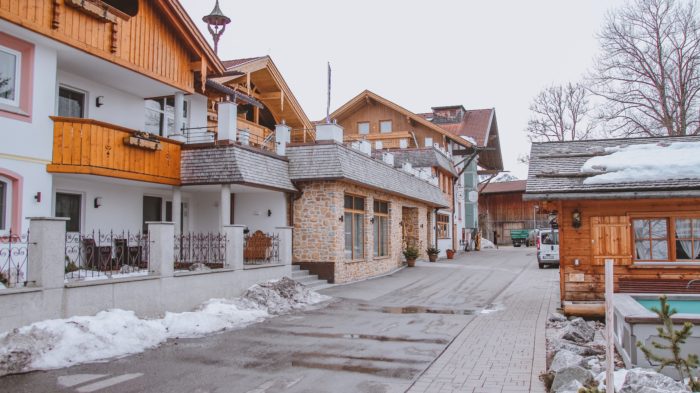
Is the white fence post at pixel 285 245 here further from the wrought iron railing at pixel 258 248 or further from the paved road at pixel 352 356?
→ the paved road at pixel 352 356

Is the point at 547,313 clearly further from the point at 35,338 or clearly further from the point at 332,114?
the point at 332,114

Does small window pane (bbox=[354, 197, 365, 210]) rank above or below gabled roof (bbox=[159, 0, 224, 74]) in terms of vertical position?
below

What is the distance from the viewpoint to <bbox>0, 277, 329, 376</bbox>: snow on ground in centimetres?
734

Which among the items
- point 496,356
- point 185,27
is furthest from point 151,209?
point 496,356

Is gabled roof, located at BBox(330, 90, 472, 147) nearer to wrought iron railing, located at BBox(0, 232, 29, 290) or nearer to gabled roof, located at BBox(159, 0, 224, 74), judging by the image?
gabled roof, located at BBox(159, 0, 224, 74)

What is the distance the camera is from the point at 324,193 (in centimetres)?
1755

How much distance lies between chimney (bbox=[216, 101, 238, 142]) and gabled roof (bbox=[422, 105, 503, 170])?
28.1m

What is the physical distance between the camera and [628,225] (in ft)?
40.1

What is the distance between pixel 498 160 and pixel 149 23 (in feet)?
127

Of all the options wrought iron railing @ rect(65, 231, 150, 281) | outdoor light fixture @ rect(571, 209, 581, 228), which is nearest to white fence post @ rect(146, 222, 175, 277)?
wrought iron railing @ rect(65, 231, 150, 281)

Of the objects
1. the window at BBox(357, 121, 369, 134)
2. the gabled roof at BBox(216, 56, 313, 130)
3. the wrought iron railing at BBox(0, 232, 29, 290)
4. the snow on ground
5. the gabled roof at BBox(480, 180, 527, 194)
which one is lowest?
the snow on ground

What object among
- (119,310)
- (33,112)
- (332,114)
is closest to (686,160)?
(119,310)

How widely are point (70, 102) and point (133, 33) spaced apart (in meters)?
2.38

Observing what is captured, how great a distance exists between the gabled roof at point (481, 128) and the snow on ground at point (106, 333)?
32020 mm
